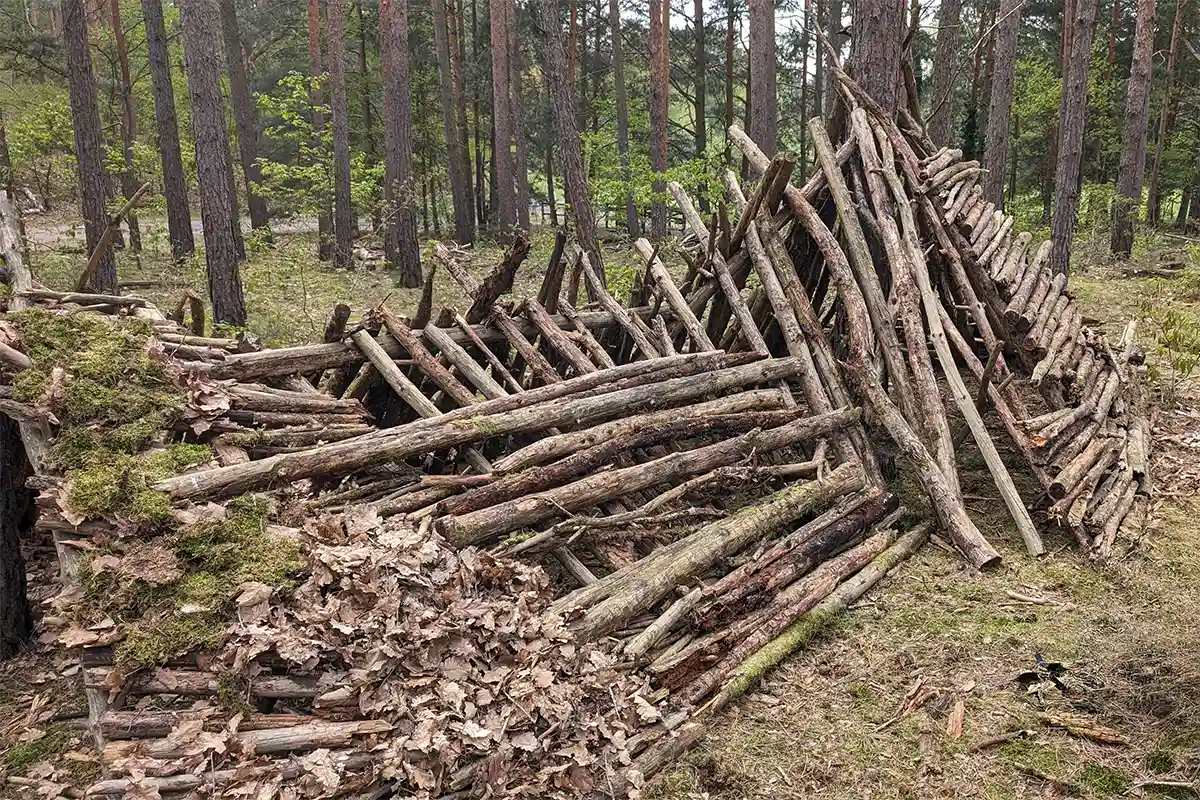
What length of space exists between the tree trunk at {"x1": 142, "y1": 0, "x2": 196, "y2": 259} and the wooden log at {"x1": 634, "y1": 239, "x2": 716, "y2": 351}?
11.9m

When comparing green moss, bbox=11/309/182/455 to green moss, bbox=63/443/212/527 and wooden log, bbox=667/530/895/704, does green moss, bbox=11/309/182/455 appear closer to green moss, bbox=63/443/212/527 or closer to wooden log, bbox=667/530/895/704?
green moss, bbox=63/443/212/527

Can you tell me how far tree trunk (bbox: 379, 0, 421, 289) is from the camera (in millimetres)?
15641

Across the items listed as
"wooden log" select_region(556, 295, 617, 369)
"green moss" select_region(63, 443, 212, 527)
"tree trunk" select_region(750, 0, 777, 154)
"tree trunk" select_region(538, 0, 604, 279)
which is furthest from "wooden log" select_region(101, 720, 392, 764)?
"tree trunk" select_region(750, 0, 777, 154)

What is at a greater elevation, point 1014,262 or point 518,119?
point 518,119

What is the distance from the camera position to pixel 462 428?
15.3ft

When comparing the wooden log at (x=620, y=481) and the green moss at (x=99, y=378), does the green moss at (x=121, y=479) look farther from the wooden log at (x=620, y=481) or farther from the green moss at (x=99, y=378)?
the wooden log at (x=620, y=481)

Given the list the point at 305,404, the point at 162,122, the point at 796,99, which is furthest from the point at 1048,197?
the point at 305,404

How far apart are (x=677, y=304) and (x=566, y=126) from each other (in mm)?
5144

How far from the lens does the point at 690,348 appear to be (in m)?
6.91

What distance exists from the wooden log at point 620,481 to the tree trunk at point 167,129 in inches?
530

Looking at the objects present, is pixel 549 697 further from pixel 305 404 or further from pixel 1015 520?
pixel 1015 520

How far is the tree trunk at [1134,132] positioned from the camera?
1507cm

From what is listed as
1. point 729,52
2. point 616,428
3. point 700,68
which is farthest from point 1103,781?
point 700,68

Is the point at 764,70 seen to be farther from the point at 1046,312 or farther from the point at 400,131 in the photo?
the point at 1046,312
